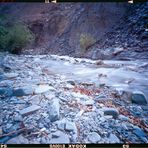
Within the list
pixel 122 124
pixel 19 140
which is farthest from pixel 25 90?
pixel 122 124

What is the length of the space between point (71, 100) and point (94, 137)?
0.42 meters

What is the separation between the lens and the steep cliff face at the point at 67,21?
8.42 feet

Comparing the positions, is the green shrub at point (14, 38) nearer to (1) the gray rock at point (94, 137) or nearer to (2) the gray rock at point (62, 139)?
(2) the gray rock at point (62, 139)

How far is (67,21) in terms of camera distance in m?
3.09

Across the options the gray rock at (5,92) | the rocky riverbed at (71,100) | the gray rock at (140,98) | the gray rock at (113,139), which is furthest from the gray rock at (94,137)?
the gray rock at (5,92)

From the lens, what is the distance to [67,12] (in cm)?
282

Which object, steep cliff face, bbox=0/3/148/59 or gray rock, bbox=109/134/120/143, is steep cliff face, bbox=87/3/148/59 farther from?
gray rock, bbox=109/134/120/143

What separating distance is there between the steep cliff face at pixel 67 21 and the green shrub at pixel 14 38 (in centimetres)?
9

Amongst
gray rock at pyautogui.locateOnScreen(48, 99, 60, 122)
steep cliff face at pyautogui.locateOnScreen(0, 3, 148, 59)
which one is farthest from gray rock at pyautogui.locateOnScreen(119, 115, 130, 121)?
steep cliff face at pyautogui.locateOnScreen(0, 3, 148, 59)

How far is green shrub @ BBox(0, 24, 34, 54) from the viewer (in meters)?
2.64

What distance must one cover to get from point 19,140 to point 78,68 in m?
0.96

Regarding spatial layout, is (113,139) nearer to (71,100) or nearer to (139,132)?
(139,132)

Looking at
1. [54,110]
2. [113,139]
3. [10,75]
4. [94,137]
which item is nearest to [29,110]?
[54,110]

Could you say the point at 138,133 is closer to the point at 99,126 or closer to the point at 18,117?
the point at 99,126
